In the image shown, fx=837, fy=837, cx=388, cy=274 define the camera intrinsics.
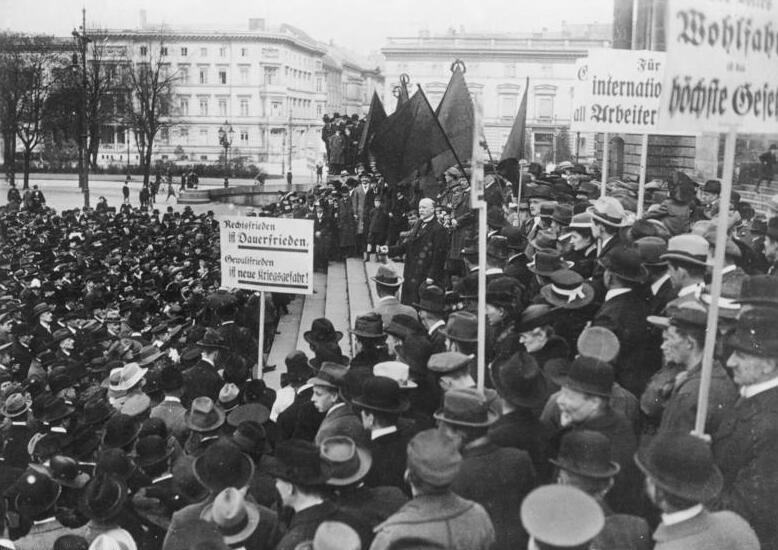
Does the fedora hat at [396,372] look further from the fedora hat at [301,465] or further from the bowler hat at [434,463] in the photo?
the bowler hat at [434,463]

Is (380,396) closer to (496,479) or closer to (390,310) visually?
(496,479)

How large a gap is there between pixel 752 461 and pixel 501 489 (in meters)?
1.09

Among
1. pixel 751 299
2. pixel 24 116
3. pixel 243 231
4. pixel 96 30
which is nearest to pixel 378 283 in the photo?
pixel 243 231

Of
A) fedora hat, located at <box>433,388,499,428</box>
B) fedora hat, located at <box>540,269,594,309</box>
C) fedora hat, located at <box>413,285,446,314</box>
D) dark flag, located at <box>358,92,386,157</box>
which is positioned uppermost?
dark flag, located at <box>358,92,386,157</box>

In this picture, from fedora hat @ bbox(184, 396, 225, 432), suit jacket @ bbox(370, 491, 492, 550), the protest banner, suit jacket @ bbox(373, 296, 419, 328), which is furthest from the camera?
the protest banner

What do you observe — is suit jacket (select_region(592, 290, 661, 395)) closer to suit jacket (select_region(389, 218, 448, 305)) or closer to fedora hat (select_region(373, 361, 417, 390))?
fedora hat (select_region(373, 361, 417, 390))

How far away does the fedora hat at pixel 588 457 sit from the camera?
342cm

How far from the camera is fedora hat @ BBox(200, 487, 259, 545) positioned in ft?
12.1

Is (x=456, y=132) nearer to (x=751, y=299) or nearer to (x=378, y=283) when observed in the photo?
(x=378, y=283)

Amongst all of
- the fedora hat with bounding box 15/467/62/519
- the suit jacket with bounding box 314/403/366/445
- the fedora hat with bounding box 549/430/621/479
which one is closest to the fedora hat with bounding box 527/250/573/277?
the suit jacket with bounding box 314/403/366/445

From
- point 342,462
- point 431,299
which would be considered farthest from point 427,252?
point 342,462

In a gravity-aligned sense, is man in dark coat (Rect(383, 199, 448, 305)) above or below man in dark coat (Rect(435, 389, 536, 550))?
above

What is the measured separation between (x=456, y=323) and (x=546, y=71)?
118ft

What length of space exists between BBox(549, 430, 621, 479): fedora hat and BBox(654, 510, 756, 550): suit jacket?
357 millimetres
